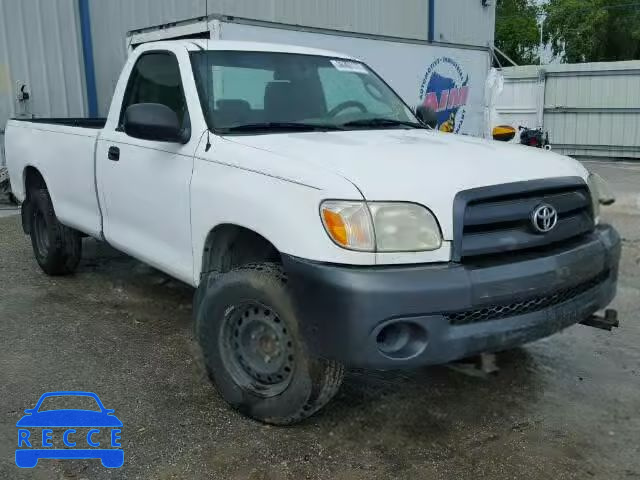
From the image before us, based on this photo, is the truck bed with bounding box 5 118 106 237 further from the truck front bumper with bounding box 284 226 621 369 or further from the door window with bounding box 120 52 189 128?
the truck front bumper with bounding box 284 226 621 369

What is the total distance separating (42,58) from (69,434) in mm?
8365

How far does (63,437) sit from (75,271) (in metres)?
3.16

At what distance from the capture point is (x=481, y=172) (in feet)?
9.73

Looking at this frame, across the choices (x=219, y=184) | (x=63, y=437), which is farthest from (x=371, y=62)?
(x=63, y=437)

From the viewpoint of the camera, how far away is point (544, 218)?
296 centimetres

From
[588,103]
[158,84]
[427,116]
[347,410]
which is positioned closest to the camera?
[347,410]

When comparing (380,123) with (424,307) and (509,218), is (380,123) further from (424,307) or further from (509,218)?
(424,307)

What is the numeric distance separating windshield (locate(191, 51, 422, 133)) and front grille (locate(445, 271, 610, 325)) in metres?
1.50

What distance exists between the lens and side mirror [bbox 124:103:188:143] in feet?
11.7

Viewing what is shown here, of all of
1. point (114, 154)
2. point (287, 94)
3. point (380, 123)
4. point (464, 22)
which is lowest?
point (114, 154)

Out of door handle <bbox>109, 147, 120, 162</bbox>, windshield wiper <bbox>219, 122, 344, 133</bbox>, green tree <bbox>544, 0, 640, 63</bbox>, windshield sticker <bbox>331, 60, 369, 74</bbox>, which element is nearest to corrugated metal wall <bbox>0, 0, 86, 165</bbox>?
door handle <bbox>109, 147, 120, 162</bbox>

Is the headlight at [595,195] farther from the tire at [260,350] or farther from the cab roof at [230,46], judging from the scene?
the cab roof at [230,46]

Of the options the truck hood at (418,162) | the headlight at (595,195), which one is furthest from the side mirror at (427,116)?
the headlight at (595,195)

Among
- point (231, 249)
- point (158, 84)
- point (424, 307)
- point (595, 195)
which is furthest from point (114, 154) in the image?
point (595, 195)
